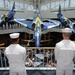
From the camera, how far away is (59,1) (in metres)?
23.4

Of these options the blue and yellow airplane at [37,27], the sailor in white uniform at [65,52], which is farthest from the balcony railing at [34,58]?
the blue and yellow airplane at [37,27]

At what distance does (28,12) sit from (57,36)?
421cm

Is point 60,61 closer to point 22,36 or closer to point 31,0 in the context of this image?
point 22,36

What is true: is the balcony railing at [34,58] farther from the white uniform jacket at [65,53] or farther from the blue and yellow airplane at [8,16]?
the blue and yellow airplane at [8,16]

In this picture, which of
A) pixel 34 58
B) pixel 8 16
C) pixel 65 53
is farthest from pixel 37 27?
pixel 65 53

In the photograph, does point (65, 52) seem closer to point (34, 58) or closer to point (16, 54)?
point (16, 54)

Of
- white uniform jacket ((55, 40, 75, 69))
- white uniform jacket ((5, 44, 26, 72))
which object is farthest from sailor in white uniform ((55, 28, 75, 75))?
white uniform jacket ((5, 44, 26, 72))

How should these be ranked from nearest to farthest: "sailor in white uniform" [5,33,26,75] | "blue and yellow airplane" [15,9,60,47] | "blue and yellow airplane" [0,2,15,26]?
1. "sailor in white uniform" [5,33,26,75]
2. "blue and yellow airplane" [15,9,60,47]
3. "blue and yellow airplane" [0,2,15,26]

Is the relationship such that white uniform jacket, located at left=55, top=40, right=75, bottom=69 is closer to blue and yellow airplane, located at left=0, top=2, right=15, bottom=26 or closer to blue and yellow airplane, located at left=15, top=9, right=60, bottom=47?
blue and yellow airplane, located at left=15, top=9, right=60, bottom=47

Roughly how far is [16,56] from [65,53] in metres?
0.77

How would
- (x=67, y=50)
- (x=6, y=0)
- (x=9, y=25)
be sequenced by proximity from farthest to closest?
(x=6, y=0), (x=9, y=25), (x=67, y=50)

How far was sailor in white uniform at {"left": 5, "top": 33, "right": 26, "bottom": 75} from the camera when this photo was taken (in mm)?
2592

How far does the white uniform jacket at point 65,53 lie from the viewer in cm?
267

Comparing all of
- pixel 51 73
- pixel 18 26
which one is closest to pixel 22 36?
pixel 18 26
